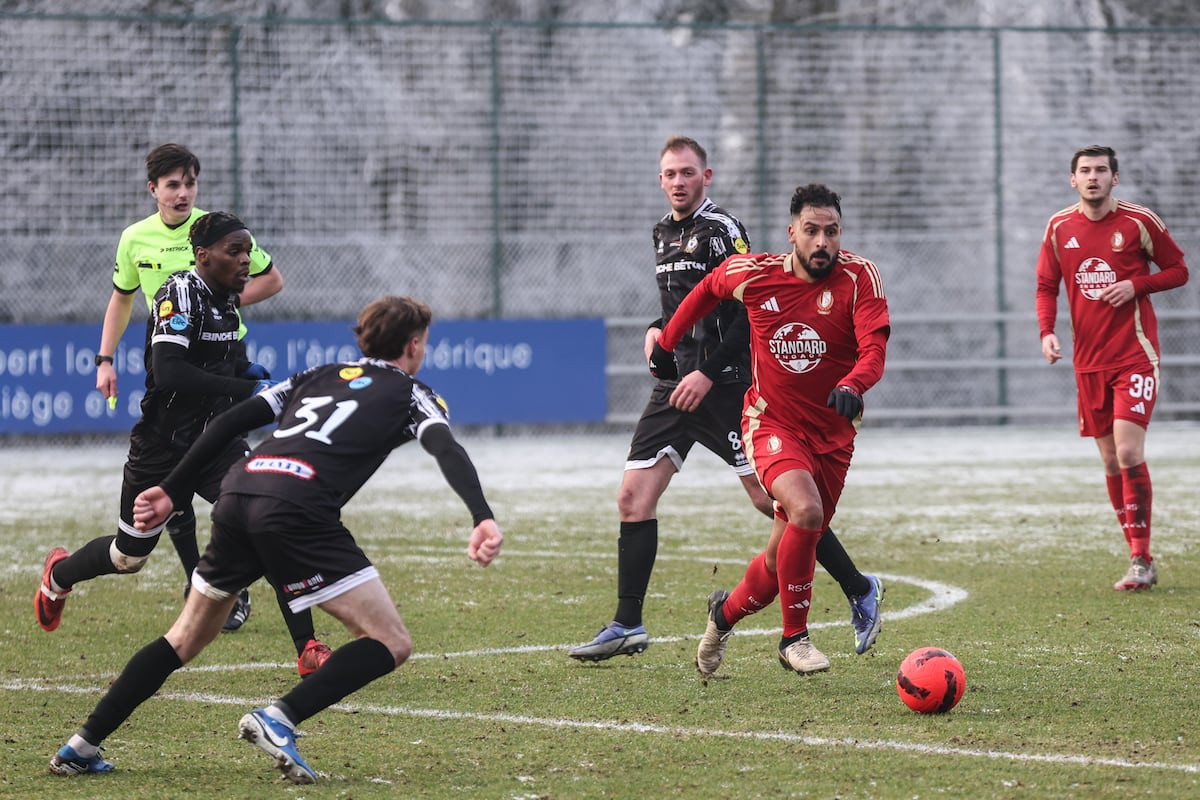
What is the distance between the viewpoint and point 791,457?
6219 millimetres

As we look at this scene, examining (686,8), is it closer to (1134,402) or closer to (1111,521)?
(1111,521)

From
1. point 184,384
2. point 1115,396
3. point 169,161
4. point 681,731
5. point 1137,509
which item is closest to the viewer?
point 681,731

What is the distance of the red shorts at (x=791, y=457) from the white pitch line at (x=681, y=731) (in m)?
1.10

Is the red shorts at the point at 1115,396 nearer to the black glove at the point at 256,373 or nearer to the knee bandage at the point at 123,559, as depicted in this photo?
the black glove at the point at 256,373

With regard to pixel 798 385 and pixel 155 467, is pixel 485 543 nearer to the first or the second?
pixel 798 385

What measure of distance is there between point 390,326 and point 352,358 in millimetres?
14307

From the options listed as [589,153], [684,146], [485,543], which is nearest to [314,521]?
[485,543]

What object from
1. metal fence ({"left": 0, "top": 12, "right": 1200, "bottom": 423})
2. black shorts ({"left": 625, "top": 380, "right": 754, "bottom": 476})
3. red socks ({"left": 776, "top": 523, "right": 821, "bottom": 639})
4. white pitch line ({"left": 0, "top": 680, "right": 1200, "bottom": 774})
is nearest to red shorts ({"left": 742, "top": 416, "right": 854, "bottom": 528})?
Answer: red socks ({"left": 776, "top": 523, "right": 821, "bottom": 639})

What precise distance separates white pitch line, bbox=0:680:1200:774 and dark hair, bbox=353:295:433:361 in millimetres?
1380

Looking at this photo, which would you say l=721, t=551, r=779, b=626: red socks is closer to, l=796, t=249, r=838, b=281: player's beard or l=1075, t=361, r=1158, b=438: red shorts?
l=796, t=249, r=838, b=281: player's beard

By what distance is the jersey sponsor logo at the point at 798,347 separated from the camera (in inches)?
248

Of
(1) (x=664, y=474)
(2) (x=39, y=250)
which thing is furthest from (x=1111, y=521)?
(2) (x=39, y=250)

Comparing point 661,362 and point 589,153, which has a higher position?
point 589,153

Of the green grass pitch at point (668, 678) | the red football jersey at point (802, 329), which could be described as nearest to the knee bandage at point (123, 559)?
the green grass pitch at point (668, 678)
